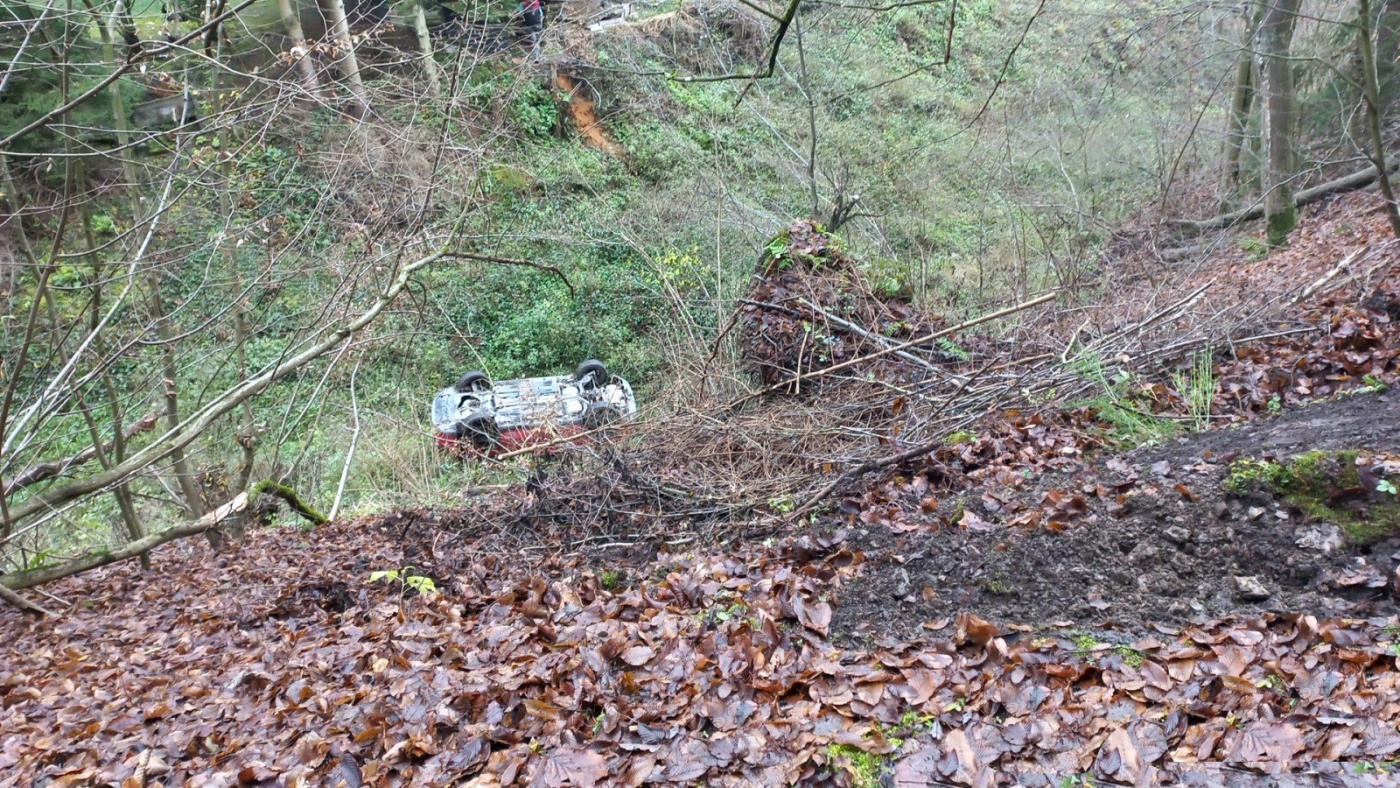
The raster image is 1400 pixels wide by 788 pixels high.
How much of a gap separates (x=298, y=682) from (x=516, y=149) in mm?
12978

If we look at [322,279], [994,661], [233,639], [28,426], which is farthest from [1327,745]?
[322,279]

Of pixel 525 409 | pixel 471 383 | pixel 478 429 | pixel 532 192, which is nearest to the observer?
pixel 525 409

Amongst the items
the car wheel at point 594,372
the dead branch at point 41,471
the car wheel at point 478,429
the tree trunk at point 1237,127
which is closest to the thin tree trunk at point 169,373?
the dead branch at point 41,471

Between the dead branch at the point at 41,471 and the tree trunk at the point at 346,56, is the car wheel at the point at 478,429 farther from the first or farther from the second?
the dead branch at the point at 41,471

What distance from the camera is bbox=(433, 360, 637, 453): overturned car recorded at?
7.96m

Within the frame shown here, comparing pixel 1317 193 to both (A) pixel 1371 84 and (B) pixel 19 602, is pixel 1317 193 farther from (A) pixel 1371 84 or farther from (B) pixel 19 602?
(B) pixel 19 602

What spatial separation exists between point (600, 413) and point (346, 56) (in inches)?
158

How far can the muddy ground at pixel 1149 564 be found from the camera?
3.08m

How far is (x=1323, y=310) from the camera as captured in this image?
20.6 feet

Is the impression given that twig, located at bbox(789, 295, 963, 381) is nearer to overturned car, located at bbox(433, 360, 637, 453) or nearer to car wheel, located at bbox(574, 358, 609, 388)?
overturned car, located at bbox(433, 360, 637, 453)

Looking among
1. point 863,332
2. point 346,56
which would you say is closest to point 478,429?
point 346,56

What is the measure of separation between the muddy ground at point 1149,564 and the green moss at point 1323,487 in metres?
0.05

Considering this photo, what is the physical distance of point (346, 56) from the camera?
718 centimetres

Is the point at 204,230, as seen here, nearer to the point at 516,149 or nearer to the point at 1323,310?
the point at 516,149
